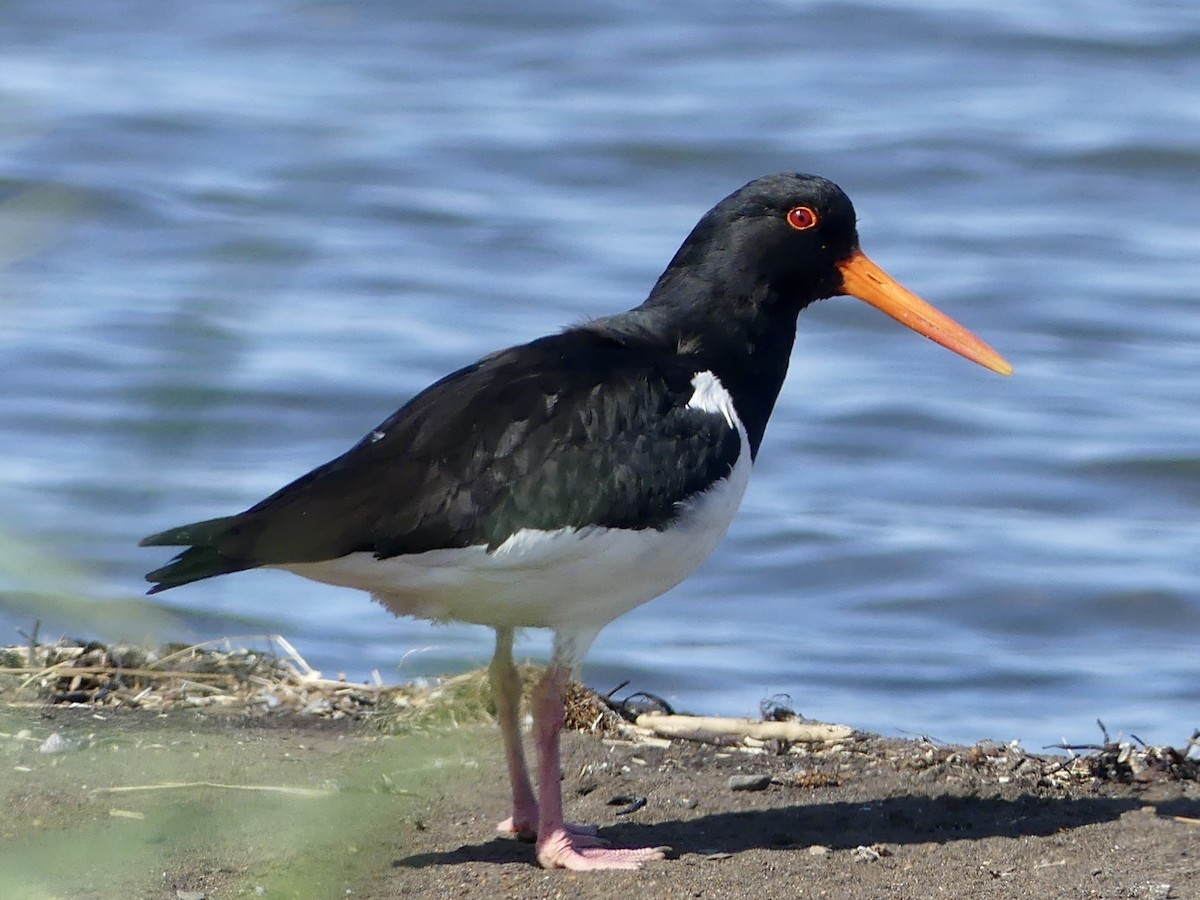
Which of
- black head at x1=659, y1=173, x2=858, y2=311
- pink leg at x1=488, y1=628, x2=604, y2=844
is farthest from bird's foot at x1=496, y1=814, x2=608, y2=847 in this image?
black head at x1=659, y1=173, x2=858, y2=311

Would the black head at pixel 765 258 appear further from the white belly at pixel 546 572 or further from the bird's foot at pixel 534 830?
the bird's foot at pixel 534 830

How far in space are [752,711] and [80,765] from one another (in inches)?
133

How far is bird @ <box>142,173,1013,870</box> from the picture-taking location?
4449 millimetres

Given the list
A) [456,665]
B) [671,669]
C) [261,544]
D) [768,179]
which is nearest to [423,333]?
[671,669]

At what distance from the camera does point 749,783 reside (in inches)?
211

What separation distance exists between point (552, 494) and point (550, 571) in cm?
20

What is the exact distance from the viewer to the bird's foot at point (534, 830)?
482cm

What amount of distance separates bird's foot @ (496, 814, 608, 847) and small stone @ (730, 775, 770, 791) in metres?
0.53

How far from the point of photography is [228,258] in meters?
1.23

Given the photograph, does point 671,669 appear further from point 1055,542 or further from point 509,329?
point 509,329

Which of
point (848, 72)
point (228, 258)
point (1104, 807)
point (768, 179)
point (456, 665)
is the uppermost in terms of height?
point (848, 72)

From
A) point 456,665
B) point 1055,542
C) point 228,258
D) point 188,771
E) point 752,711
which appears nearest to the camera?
point 228,258

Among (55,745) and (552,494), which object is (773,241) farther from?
(55,745)

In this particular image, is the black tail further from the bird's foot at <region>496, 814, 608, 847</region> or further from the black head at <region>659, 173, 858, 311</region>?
the black head at <region>659, 173, 858, 311</region>
